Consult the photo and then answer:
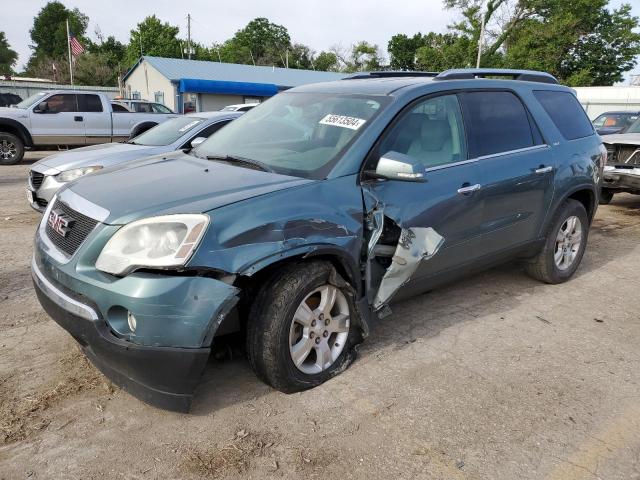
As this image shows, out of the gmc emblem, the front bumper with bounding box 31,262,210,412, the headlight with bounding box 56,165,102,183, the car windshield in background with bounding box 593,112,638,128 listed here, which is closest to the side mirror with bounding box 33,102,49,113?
the headlight with bounding box 56,165,102,183

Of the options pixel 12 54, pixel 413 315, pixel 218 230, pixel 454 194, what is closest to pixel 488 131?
pixel 454 194

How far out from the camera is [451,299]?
14.8 feet

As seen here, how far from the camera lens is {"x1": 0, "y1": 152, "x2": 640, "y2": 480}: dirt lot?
97.3 inches

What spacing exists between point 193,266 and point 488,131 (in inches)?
101

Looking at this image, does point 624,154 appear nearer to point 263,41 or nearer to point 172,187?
point 172,187

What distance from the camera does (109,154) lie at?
259 inches

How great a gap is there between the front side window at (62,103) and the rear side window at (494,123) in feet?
39.7

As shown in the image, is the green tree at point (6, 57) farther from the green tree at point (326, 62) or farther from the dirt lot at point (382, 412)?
the dirt lot at point (382, 412)

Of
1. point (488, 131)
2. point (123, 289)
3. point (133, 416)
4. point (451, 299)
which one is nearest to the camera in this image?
point (123, 289)

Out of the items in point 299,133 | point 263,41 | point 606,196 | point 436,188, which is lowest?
point 606,196

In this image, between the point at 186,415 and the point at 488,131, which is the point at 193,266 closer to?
the point at 186,415

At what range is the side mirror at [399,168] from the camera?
9.86ft

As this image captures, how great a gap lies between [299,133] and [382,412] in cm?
186

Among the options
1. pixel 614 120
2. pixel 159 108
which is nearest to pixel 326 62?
pixel 159 108
